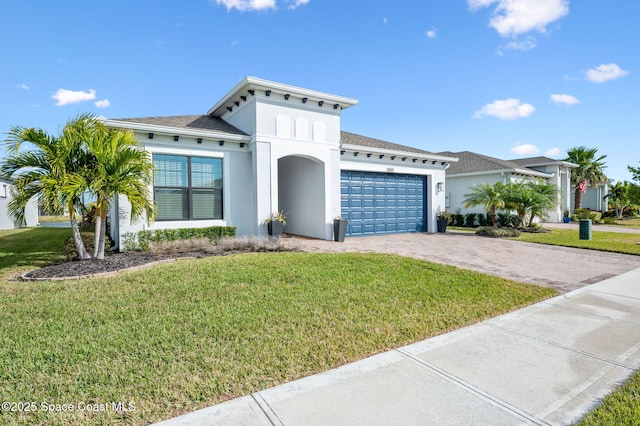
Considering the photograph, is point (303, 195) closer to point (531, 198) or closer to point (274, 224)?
point (274, 224)

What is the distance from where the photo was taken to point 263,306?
4.69m

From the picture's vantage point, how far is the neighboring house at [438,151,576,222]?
2155 cm

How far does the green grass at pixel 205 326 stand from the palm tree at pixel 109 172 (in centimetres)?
211

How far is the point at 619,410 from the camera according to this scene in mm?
2521

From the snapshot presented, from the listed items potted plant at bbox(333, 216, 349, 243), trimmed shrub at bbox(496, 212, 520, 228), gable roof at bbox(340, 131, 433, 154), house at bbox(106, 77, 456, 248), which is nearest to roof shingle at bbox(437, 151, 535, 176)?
trimmed shrub at bbox(496, 212, 520, 228)

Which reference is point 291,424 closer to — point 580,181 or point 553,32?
point 553,32

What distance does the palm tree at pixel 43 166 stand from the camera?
7012 millimetres

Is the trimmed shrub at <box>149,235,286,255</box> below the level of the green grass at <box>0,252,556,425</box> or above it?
above

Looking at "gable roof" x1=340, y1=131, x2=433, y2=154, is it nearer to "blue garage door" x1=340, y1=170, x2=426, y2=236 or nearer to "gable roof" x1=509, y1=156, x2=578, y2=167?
"blue garage door" x1=340, y1=170, x2=426, y2=236

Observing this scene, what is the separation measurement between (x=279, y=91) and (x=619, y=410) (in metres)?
11.6

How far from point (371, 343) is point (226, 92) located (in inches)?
467

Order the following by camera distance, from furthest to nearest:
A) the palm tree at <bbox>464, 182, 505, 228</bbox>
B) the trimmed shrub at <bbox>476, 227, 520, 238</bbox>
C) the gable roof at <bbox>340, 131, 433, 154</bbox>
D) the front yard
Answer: the palm tree at <bbox>464, 182, 505, 228</bbox>
the trimmed shrub at <bbox>476, 227, 520, 238</bbox>
the gable roof at <bbox>340, 131, 433, 154</bbox>
the front yard

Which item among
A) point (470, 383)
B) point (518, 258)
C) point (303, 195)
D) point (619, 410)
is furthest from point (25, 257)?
point (518, 258)

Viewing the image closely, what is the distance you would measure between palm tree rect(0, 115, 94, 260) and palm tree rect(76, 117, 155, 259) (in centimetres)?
30
